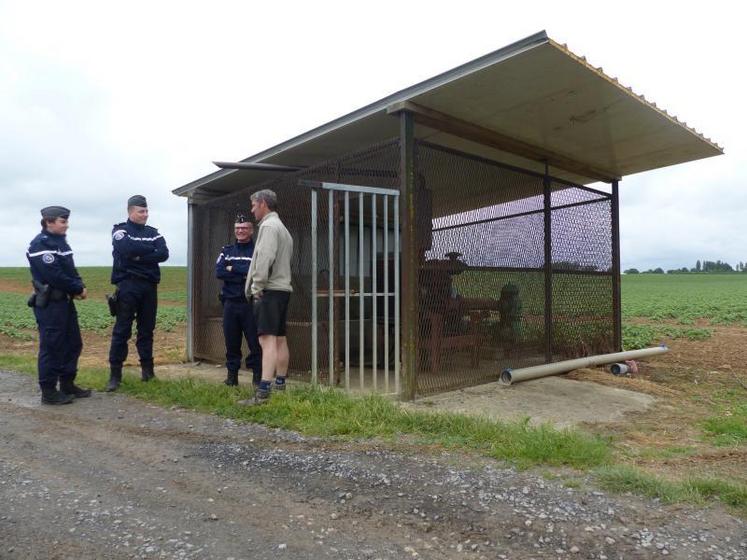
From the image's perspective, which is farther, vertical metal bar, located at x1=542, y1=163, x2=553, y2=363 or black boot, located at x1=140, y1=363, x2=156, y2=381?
vertical metal bar, located at x1=542, y1=163, x2=553, y2=363

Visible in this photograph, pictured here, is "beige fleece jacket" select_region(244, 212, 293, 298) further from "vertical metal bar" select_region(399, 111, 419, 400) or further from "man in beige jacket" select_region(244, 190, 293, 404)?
"vertical metal bar" select_region(399, 111, 419, 400)

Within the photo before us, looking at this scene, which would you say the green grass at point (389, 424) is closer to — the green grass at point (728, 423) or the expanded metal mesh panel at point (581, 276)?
the green grass at point (728, 423)

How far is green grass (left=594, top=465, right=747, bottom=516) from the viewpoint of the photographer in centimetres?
292

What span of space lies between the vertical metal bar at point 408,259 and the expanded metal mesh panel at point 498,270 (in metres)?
0.18

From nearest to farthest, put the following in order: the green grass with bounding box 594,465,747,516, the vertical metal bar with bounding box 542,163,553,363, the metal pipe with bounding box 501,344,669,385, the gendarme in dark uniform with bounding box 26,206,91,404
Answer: the green grass with bounding box 594,465,747,516
the gendarme in dark uniform with bounding box 26,206,91,404
the metal pipe with bounding box 501,344,669,385
the vertical metal bar with bounding box 542,163,553,363

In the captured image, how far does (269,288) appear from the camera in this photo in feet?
16.4

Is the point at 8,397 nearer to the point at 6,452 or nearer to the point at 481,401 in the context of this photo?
the point at 6,452

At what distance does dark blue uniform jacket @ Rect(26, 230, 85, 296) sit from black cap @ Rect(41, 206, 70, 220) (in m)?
0.16

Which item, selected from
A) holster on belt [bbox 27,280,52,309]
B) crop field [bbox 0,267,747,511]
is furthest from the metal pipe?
holster on belt [bbox 27,280,52,309]

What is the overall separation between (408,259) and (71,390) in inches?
144

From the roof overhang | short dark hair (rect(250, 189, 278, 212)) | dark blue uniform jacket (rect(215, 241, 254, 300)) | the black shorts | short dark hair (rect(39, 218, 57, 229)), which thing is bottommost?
the black shorts

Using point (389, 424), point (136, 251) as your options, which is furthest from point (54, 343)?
point (389, 424)

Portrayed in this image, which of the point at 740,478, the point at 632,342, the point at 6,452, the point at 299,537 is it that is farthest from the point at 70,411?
the point at 632,342

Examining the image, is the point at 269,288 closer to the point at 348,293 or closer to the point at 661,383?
the point at 348,293
